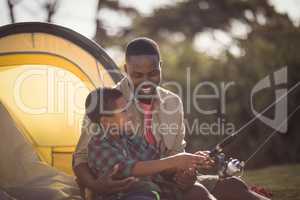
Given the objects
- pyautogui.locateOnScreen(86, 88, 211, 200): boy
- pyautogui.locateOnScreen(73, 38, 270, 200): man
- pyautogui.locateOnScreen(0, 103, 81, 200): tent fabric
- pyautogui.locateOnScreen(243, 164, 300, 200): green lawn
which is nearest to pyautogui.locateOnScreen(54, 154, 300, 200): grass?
pyautogui.locateOnScreen(243, 164, 300, 200): green lawn

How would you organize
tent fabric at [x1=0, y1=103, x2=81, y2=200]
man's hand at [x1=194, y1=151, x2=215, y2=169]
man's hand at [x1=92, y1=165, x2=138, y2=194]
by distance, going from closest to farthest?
man's hand at [x1=92, y1=165, x2=138, y2=194]
man's hand at [x1=194, y1=151, x2=215, y2=169]
tent fabric at [x1=0, y1=103, x2=81, y2=200]

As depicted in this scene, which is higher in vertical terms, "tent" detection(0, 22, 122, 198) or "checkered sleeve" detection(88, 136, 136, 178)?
"tent" detection(0, 22, 122, 198)

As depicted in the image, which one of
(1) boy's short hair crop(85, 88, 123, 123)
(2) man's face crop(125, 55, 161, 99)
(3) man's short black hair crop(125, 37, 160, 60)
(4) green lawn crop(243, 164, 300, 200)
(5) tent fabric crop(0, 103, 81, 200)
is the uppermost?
(3) man's short black hair crop(125, 37, 160, 60)

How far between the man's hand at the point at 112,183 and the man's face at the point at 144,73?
0.56 m

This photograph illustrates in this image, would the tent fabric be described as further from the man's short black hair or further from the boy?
the man's short black hair

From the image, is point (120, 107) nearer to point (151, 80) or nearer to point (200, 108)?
point (151, 80)

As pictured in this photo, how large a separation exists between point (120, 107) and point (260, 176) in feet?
11.2

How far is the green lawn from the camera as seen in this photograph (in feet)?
15.2

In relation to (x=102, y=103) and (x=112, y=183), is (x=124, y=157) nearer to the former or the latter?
(x=112, y=183)

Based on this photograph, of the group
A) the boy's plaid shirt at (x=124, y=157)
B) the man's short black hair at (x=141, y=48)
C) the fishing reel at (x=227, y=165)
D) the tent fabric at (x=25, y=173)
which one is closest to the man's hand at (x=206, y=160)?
the fishing reel at (x=227, y=165)

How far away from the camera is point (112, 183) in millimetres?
3074

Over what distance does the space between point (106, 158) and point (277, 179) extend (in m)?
3.01

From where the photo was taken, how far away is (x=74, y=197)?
3.99 meters

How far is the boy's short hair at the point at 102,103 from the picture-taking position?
3.16m
